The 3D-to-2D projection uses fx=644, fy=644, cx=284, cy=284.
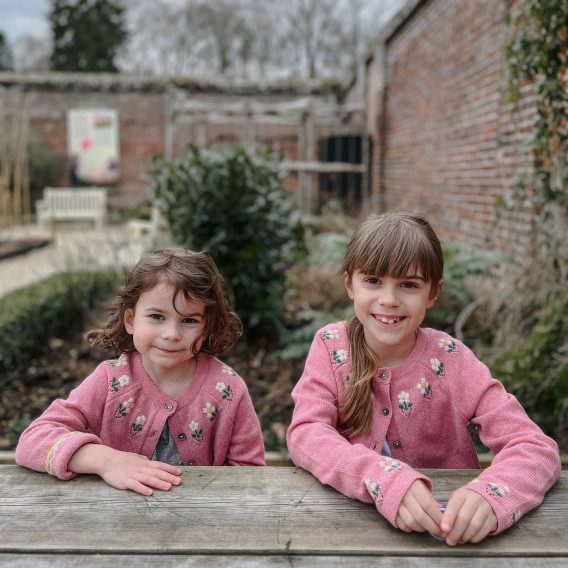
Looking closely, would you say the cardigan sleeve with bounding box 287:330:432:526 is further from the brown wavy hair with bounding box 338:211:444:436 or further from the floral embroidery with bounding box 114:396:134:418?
the floral embroidery with bounding box 114:396:134:418

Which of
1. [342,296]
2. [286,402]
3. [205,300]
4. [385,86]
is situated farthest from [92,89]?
[205,300]

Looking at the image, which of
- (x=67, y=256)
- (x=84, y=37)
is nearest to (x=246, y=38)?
(x=84, y=37)

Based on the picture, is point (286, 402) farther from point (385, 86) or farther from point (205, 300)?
point (385, 86)

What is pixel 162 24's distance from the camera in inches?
1064

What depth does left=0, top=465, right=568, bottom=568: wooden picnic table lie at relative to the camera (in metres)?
1.13

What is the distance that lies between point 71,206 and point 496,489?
46.9ft

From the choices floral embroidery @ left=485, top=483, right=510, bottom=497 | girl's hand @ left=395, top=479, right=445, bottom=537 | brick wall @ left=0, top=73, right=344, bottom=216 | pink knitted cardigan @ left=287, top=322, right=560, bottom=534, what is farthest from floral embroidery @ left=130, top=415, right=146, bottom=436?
brick wall @ left=0, top=73, right=344, bottom=216

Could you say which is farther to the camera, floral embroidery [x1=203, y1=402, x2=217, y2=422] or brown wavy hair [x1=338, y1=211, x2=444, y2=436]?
floral embroidery [x1=203, y1=402, x2=217, y2=422]

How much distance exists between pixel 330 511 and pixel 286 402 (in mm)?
2795

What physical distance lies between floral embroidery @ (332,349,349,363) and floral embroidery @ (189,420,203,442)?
41 centimetres

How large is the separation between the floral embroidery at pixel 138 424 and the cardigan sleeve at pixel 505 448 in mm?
813

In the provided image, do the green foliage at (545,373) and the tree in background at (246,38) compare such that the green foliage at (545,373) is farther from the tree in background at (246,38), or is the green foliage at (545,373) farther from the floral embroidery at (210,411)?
the tree in background at (246,38)

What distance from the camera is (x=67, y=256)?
608 centimetres

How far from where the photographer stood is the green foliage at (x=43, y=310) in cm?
459
